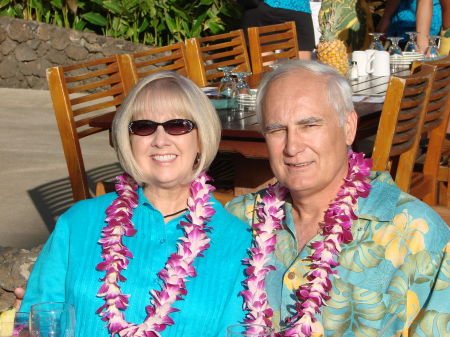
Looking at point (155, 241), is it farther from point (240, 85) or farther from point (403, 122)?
point (240, 85)

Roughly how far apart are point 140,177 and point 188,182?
0.16 m

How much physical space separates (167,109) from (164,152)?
5.5 inches

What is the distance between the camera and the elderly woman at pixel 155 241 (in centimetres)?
258

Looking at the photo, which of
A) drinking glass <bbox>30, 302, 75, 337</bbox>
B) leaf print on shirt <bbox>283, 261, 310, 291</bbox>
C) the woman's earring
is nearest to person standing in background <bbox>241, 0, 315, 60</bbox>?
the woman's earring

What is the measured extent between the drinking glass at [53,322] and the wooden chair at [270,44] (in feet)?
15.1

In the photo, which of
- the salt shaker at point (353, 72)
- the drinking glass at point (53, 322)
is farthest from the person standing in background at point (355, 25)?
the drinking glass at point (53, 322)

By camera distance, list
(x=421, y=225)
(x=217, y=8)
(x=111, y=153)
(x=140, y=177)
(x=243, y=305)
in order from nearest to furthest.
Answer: (x=421, y=225)
(x=243, y=305)
(x=140, y=177)
(x=111, y=153)
(x=217, y=8)

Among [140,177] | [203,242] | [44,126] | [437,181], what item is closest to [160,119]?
[140,177]

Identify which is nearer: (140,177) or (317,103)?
(317,103)

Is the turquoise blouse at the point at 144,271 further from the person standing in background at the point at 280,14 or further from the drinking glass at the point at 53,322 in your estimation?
the person standing in background at the point at 280,14

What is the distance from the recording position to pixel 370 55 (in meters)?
5.77

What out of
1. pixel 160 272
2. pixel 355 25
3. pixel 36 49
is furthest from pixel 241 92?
pixel 36 49

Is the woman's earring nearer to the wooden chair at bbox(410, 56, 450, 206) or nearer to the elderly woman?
the elderly woman

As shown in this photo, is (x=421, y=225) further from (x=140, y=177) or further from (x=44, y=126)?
(x=44, y=126)
